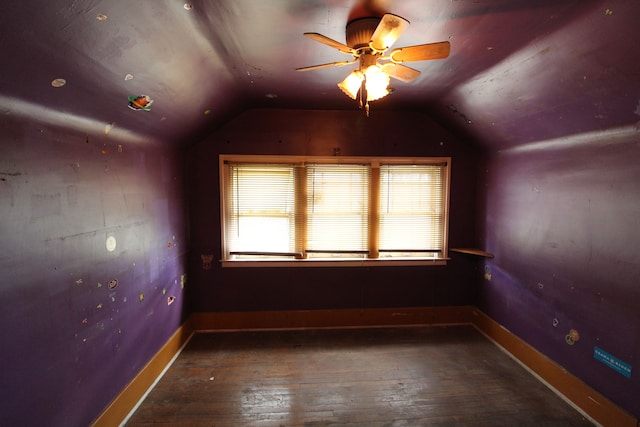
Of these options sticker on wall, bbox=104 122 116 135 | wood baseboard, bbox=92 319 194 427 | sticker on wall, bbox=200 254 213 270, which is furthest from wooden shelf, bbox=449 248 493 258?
sticker on wall, bbox=104 122 116 135

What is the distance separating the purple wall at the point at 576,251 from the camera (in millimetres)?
2029

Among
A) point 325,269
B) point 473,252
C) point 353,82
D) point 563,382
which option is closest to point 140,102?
point 353,82

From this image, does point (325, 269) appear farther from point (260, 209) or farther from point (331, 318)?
point (260, 209)

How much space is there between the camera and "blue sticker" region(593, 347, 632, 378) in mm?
2041

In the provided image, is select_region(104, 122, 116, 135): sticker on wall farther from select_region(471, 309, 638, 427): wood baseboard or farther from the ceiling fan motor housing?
select_region(471, 309, 638, 427): wood baseboard

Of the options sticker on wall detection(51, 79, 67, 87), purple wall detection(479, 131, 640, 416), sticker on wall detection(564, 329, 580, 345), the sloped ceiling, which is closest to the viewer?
the sloped ceiling

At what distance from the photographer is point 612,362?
2131mm

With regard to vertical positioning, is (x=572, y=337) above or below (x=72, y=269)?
below

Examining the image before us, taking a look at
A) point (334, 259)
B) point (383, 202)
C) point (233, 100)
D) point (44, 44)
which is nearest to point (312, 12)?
point (44, 44)

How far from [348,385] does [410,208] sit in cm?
218

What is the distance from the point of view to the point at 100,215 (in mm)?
2029

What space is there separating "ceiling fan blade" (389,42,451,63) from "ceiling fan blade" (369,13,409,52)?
75 mm

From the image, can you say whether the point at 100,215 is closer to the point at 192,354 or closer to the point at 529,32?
the point at 192,354

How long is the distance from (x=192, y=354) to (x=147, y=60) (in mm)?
2881
